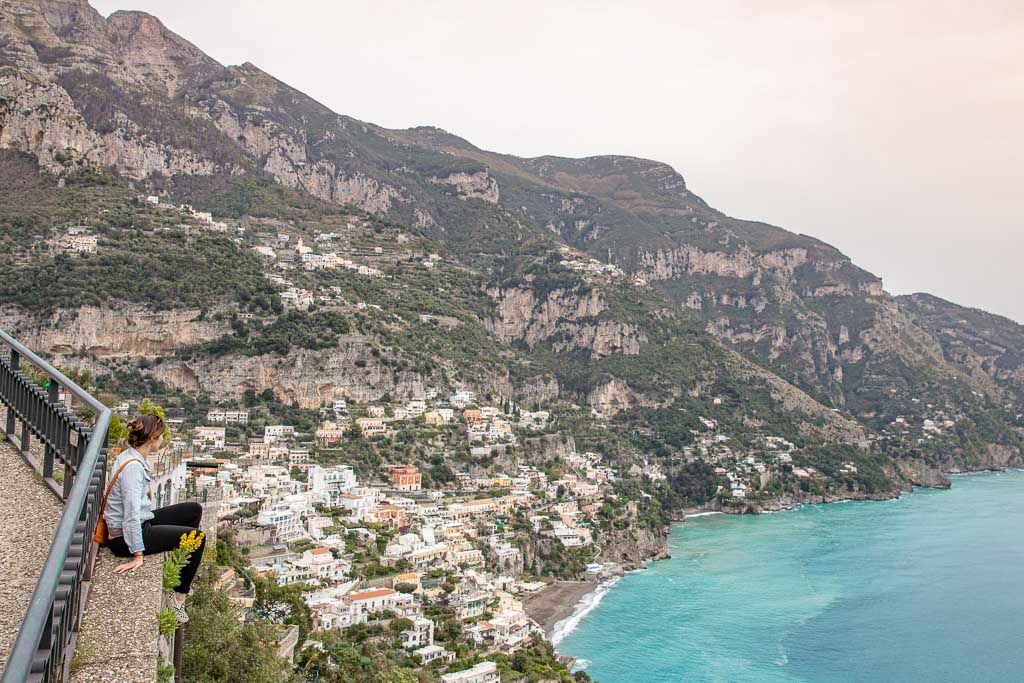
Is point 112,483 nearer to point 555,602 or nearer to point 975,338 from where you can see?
point 555,602

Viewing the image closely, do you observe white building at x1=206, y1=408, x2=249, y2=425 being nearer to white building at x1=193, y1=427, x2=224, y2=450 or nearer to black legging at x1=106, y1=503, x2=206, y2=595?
white building at x1=193, y1=427, x2=224, y2=450

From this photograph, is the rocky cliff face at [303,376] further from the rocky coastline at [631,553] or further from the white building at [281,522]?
the white building at [281,522]

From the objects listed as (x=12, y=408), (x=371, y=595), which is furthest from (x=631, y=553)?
(x=12, y=408)

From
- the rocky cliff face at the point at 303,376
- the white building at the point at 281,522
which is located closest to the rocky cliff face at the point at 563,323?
the rocky cliff face at the point at 303,376

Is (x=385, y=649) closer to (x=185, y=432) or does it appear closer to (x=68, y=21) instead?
(x=185, y=432)

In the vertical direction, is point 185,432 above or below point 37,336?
below

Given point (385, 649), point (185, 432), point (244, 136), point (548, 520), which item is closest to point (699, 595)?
point (548, 520)

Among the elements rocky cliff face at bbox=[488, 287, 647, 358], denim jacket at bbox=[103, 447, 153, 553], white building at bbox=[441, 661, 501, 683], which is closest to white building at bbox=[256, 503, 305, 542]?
white building at bbox=[441, 661, 501, 683]
